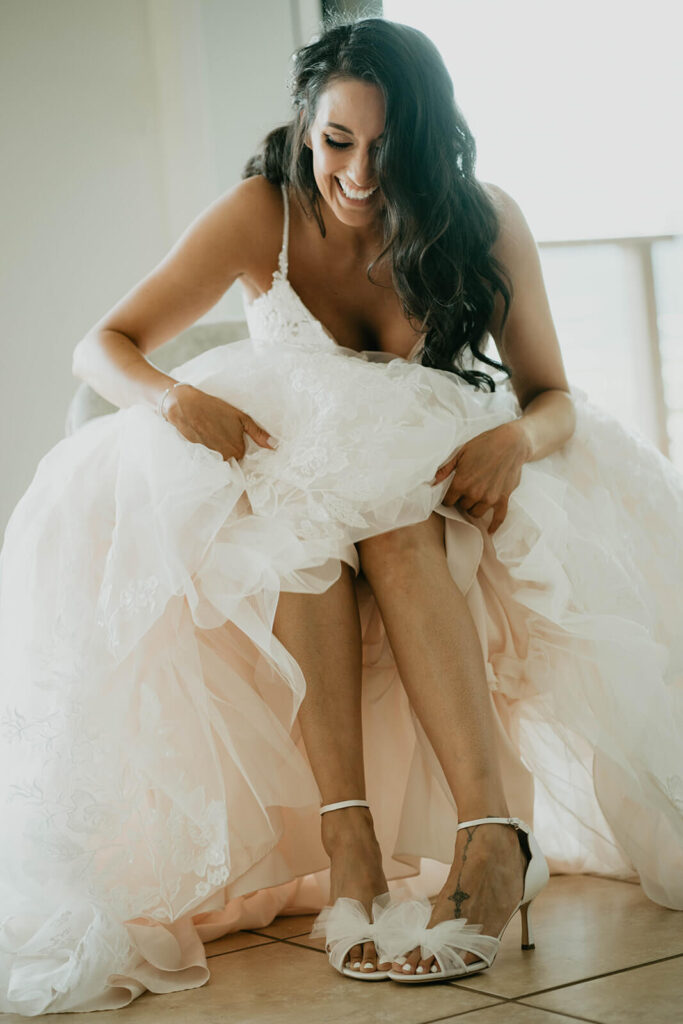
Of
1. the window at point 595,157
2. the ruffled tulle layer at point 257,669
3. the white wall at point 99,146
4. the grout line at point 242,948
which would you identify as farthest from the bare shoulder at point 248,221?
the window at point 595,157

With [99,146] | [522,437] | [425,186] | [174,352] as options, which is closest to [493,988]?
[522,437]

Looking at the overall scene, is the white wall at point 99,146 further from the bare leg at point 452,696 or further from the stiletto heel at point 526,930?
the stiletto heel at point 526,930

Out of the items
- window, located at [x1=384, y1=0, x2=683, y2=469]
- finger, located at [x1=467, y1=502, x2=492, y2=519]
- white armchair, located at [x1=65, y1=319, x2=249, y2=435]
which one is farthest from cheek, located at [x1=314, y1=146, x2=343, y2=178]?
window, located at [x1=384, y1=0, x2=683, y2=469]

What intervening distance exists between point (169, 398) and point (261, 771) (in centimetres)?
45

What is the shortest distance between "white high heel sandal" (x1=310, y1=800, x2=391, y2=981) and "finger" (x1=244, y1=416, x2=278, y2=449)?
1.62ft

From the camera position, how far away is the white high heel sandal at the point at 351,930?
0.99m

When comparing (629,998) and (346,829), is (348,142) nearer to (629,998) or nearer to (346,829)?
(346,829)

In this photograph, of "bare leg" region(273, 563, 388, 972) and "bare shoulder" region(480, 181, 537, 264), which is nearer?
"bare leg" region(273, 563, 388, 972)

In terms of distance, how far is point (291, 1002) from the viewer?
0.95 metres

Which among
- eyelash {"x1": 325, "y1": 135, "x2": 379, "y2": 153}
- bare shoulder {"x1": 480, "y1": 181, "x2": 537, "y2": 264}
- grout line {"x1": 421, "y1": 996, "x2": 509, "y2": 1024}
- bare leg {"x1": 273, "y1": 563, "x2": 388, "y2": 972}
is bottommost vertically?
grout line {"x1": 421, "y1": 996, "x2": 509, "y2": 1024}

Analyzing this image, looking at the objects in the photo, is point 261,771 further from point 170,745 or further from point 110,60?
point 110,60

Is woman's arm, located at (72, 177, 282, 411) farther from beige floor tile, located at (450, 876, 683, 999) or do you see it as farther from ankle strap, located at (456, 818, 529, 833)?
beige floor tile, located at (450, 876, 683, 999)

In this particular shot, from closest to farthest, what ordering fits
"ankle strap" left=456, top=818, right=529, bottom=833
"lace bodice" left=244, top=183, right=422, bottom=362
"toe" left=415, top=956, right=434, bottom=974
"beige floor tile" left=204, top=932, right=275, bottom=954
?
"toe" left=415, top=956, right=434, bottom=974 < "ankle strap" left=456, top=818, right=529, bottom=833 < "beige floor tile" left=204, top=932, right=275, bottom=954 < "lace bodice" left=244, top=183, right=422, bottom=362

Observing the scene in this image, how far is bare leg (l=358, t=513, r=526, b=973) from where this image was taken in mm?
1023
